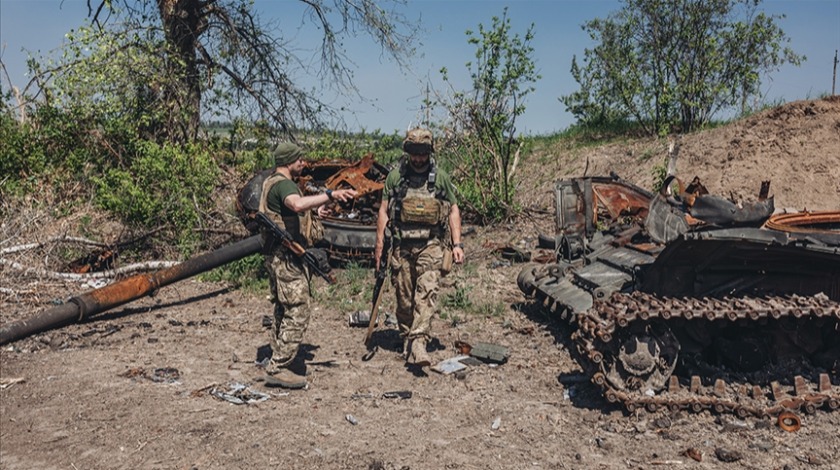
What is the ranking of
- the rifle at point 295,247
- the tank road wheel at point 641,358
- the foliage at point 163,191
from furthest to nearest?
1. the foliage at point 163,191
2. the rifle at point 295,247
3. the tank road wheel at point 641,358

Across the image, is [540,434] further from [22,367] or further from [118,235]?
[118,235]

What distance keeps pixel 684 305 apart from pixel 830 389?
1.29m

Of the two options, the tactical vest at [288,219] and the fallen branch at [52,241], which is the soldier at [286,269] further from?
the fallen branch at [52,241]

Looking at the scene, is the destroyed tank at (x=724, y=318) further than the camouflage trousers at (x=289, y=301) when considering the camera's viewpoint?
No

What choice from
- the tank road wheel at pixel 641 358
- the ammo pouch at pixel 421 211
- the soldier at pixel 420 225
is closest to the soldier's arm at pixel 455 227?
the soldier at pixel 420 225

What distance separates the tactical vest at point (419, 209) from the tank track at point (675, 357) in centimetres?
160

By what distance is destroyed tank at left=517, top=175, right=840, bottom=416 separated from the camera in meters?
5.52

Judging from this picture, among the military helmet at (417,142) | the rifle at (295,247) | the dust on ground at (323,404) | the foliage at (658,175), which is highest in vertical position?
the military helmet at (417,142)

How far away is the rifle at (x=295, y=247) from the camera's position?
20.2 ft

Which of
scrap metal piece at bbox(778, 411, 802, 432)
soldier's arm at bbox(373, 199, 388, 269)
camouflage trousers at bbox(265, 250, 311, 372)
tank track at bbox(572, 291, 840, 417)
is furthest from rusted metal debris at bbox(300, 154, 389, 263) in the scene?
scrap metal piece at bbox(778, 411, 802, 432)

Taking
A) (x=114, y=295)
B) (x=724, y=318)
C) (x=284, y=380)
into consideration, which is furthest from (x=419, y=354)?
(x=114, y=295)

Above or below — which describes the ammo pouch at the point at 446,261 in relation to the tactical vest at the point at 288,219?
below

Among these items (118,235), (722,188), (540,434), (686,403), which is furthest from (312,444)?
(722,188)

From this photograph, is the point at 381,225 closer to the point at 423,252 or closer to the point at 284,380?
the point at 423,252
